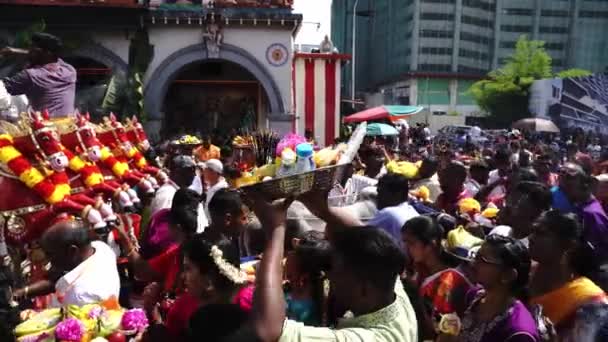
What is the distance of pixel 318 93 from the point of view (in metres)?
18.1

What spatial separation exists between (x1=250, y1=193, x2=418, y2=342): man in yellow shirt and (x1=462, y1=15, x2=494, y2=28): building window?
65.5 metres

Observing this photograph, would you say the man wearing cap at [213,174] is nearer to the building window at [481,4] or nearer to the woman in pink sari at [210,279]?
the woman in pink sari at [210,279]

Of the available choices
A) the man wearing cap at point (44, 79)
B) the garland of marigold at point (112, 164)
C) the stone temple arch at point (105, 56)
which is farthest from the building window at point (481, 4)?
the garland of marigold at point (112, 164)

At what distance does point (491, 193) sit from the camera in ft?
20.6

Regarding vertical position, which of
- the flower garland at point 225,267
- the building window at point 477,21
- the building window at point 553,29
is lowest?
the flower garland at point 225,267

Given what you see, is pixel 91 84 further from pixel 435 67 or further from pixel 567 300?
pixel 435 67

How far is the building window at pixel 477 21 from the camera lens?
6281cm

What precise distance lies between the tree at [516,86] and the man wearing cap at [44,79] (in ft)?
133

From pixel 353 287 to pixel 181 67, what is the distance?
586 inches

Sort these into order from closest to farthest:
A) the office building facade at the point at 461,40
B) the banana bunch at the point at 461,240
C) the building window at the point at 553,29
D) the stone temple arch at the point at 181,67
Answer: the banana bunch at the point at 461,240 < the stone temple arch at the point at 181,67 < the office building facade at the point at 461,40 < the building window at the point at 553,29

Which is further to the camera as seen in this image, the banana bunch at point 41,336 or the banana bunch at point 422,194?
the banana bunch at point 422,194

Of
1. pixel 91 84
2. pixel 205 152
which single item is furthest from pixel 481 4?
pixel 205 152

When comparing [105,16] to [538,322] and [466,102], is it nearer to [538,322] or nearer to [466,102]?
[538,322]

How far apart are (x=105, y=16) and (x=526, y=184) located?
44.6 feet
